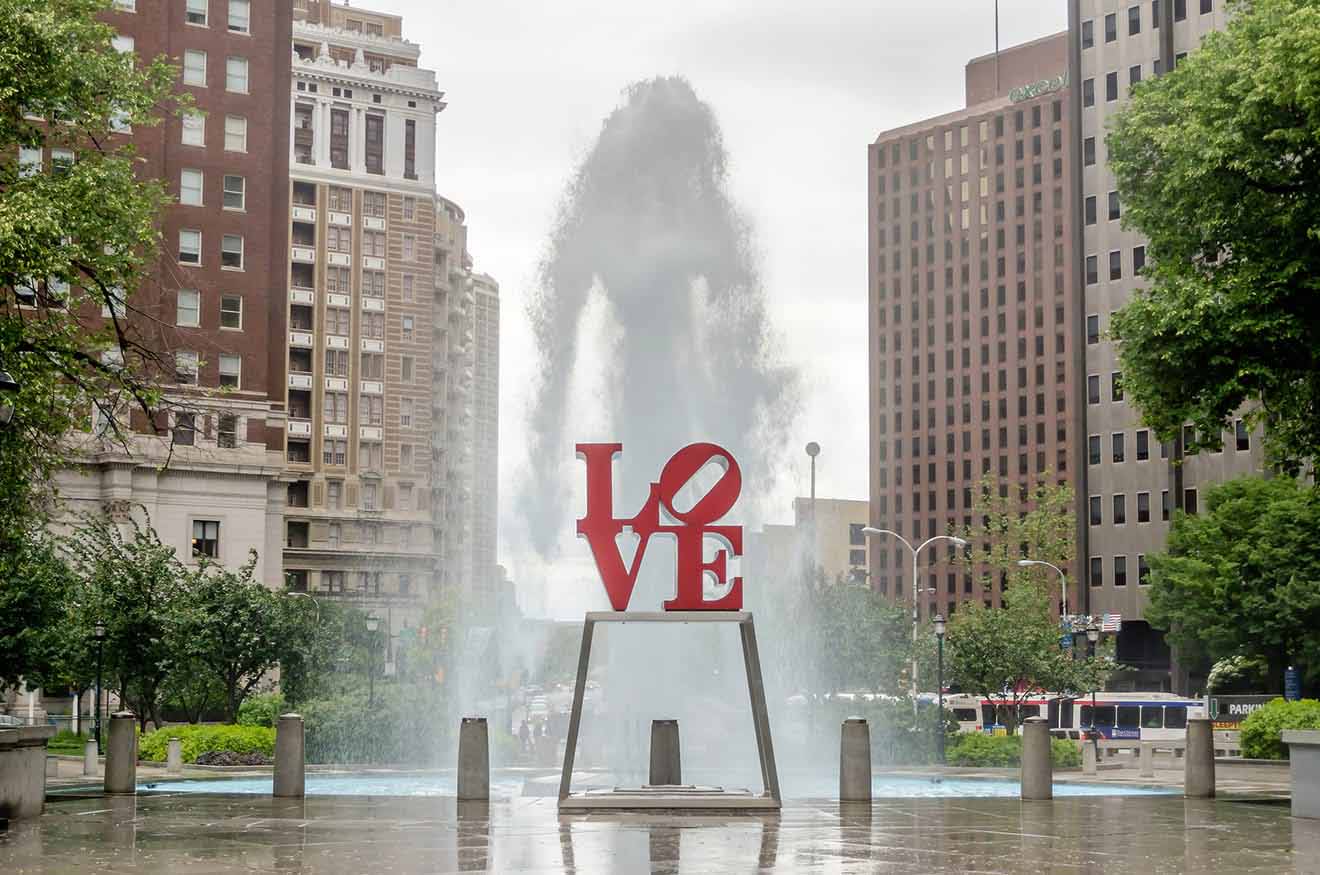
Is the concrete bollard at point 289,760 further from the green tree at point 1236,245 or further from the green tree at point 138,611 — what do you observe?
the green tree at point 138,611

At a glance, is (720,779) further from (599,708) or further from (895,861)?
(895,861)

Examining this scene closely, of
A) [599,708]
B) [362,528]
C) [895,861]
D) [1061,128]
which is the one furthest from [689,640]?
[1061,128]

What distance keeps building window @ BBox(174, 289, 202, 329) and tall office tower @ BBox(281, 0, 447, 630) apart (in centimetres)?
4504

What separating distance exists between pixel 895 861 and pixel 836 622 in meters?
43.4

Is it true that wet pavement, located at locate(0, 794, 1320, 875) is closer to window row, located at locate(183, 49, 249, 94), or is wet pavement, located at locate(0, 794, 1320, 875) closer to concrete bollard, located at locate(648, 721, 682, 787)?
concrete bollard, located at locate(648, 721, 682, 787)

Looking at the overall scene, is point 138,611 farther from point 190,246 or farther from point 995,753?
point 190,246

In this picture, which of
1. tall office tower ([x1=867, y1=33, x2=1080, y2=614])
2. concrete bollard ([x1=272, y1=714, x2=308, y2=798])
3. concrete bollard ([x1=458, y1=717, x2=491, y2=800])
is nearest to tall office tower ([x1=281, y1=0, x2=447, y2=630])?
tall office tower ([x1=867, y1=33, x2=1080, y2=614])

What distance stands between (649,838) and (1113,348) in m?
104

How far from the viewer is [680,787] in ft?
84.9

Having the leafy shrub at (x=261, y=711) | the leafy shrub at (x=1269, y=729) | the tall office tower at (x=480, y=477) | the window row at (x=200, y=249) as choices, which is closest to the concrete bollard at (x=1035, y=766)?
the leafy shrub at (x=1269, y=729)

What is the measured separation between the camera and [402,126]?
143250mm

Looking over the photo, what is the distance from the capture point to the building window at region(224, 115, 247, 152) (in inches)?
3460

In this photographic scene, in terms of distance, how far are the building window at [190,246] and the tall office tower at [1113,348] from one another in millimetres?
62074

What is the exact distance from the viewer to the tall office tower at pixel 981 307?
7308 inches
